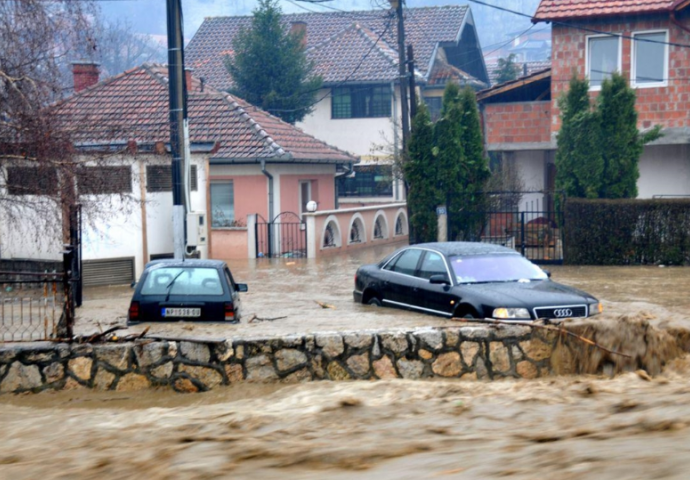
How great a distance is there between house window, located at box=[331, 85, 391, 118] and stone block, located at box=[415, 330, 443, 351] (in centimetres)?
3186

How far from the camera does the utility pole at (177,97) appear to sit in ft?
56.5

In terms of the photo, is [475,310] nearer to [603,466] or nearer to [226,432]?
[226,432]

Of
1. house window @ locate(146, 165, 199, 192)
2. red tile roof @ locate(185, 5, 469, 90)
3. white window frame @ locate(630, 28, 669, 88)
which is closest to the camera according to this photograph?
house window @ locate(146, 165, 199, 192)

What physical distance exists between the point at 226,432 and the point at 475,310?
612 cm

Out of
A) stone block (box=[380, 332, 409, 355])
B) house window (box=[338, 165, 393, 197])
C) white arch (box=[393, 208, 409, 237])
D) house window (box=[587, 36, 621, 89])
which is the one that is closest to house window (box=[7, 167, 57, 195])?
stone block (box=[380, 332, 409, 355])

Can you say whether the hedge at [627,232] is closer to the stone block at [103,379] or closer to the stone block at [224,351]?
the stone block at [224,351]

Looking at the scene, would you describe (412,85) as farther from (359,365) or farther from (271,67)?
(359,365)

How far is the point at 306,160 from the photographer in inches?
1195

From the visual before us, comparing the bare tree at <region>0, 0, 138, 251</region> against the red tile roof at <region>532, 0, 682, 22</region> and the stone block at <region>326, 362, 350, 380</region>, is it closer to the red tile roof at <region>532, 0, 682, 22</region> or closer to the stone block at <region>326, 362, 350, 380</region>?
the stone block at <region>326, 362, 350, 380</region>

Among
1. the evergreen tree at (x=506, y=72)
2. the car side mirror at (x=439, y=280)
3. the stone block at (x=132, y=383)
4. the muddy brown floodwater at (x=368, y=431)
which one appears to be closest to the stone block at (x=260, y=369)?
the muddy brown floodwater at (x=368, y=431)

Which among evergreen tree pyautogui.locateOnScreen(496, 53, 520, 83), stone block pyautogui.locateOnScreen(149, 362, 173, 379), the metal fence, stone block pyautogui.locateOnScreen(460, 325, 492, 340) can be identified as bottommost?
stone block pyautogui.locateOnScreen(149, 362, 173, 379)

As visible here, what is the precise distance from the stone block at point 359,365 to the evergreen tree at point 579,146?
1341cm

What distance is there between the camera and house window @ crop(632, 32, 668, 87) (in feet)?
86.7

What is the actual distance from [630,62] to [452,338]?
18066 millimetres
